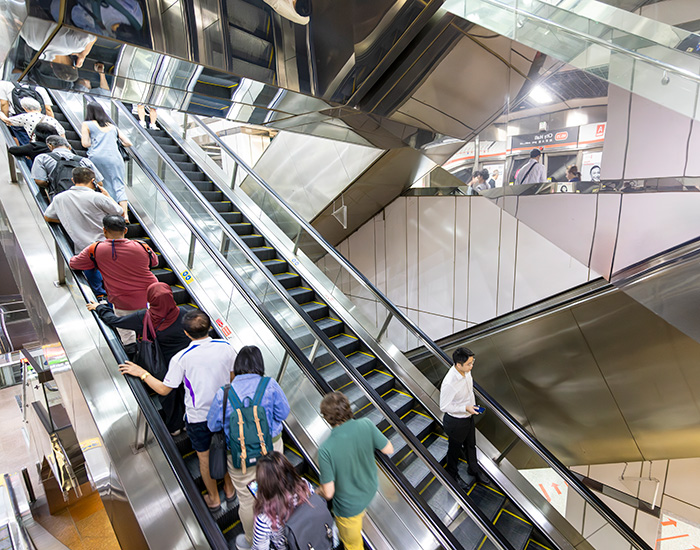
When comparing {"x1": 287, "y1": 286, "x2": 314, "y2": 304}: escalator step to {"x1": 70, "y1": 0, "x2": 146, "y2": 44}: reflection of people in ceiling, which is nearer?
{"x1": 70, "y1": 0, "x2": 146, "y2": 44}: reflection of people in ceiling

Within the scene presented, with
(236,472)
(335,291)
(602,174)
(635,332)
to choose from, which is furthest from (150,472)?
(635,332)

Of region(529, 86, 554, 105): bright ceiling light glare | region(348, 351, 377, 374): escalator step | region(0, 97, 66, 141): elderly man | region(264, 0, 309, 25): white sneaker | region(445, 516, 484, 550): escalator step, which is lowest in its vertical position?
region(445, 516, 484, 550): escalator step

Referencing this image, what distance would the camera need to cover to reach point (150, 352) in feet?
9.00

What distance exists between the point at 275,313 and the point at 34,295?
2.53 metres

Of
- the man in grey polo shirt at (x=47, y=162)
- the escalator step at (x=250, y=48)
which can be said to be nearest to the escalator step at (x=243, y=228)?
the man in grey polo shirt at (x=47, y=162)

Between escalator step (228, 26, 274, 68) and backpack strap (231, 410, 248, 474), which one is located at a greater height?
escalator step (228, 26, 274, 68)

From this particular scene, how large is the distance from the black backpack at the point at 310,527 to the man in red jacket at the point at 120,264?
2.34 metres

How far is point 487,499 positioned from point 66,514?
23.7 feet

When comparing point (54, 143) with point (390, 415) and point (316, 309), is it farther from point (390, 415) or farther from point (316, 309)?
point (390, 415)

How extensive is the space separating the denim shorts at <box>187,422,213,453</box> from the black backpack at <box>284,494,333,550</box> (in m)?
0.91

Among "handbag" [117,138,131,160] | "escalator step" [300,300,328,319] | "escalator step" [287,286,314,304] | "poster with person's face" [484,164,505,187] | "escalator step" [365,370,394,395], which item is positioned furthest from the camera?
"handbag" [117,138,131,160]

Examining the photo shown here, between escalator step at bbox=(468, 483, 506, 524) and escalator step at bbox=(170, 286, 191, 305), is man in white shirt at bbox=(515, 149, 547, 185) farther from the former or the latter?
escalator step at bbox=(170, 286, 191, 305)

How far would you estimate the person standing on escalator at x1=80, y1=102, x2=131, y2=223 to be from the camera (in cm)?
475

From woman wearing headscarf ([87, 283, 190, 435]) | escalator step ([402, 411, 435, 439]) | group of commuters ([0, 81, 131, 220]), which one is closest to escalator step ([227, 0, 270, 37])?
woman wearing headscarf ([87, 283, 190, 435])
